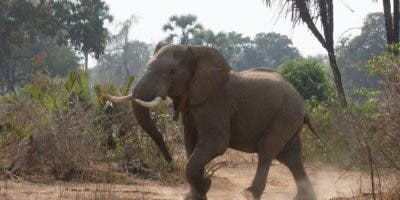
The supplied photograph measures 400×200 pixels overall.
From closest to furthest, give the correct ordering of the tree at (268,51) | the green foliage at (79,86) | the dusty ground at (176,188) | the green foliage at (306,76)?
the dusty ground at (176,188) < the green foliage at (79,86) < the green foliage at (306,76) < the tree at (268,51)

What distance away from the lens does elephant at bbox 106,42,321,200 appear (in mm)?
5582

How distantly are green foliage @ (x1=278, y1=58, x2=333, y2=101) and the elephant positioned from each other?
10.6m

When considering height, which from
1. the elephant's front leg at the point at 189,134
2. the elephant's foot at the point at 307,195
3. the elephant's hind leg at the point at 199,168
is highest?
the elephant's front leg at the point at 189,134

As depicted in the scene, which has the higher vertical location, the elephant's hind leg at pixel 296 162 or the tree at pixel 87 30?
the tree at pixel 87 30

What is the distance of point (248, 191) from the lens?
5.85 meters

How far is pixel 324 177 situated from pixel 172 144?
103 inches

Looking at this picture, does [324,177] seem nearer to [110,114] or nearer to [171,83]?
[110,114]

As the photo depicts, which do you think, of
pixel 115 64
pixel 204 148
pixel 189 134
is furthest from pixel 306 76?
pixel 115 64

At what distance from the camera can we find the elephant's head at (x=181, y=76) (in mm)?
5488

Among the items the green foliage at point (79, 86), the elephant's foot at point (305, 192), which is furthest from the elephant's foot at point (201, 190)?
the green foliage at point (79, 86)

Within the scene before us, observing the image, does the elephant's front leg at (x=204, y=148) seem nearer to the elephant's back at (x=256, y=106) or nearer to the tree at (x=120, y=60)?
the elephant's back at (x=256, y=106)

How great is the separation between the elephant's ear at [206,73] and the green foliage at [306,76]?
11.0m

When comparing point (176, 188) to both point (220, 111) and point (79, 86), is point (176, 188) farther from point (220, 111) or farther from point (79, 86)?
point (79, 86)

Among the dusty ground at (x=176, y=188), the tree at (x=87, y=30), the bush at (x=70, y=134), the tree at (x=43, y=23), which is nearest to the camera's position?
the dusty ground at (x=176, y=188)
